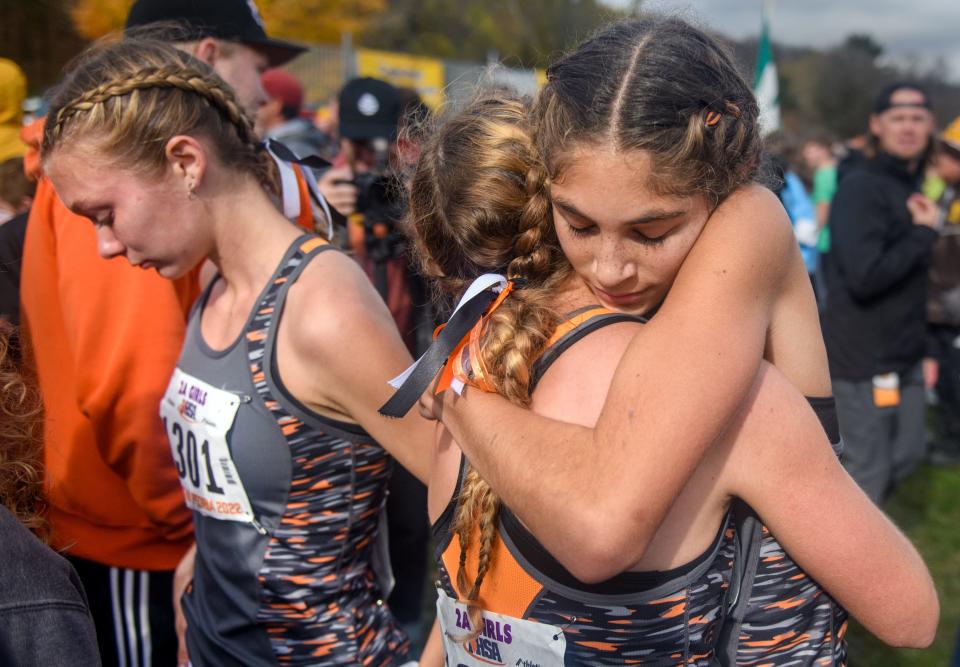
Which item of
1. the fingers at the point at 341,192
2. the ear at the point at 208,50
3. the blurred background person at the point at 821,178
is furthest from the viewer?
the blurred background person at the point at 821,178

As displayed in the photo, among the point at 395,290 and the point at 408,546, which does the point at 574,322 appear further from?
the point at 395,290

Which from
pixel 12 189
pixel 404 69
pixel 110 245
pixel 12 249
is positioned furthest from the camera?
pixel 404 69

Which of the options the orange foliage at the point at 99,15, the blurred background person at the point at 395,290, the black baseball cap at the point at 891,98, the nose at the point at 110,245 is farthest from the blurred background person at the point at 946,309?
the orange foliage at the point at 99,15

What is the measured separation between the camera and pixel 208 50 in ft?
8.08

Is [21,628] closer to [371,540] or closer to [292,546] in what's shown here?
[292,546]

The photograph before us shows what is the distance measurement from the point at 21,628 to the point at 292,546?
31.0 inches

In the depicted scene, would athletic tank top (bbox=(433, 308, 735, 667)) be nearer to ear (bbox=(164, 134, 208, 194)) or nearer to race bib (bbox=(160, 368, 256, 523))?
race bib (bbox=(160, 368, 256, 523))

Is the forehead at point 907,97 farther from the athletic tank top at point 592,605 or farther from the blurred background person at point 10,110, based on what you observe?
the blurred background person at point 10,110

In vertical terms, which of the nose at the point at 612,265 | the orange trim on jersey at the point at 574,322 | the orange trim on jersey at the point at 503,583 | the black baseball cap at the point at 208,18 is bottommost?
the orange trim on jersey at the point at 503,583

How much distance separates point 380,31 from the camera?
107ft

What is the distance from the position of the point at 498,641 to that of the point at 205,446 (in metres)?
0.82

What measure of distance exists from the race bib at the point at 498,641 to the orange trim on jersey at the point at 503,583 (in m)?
0.02

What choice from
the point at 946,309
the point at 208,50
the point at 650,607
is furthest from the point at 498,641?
the point at 946,309

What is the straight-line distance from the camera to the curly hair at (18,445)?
121 centimetres
